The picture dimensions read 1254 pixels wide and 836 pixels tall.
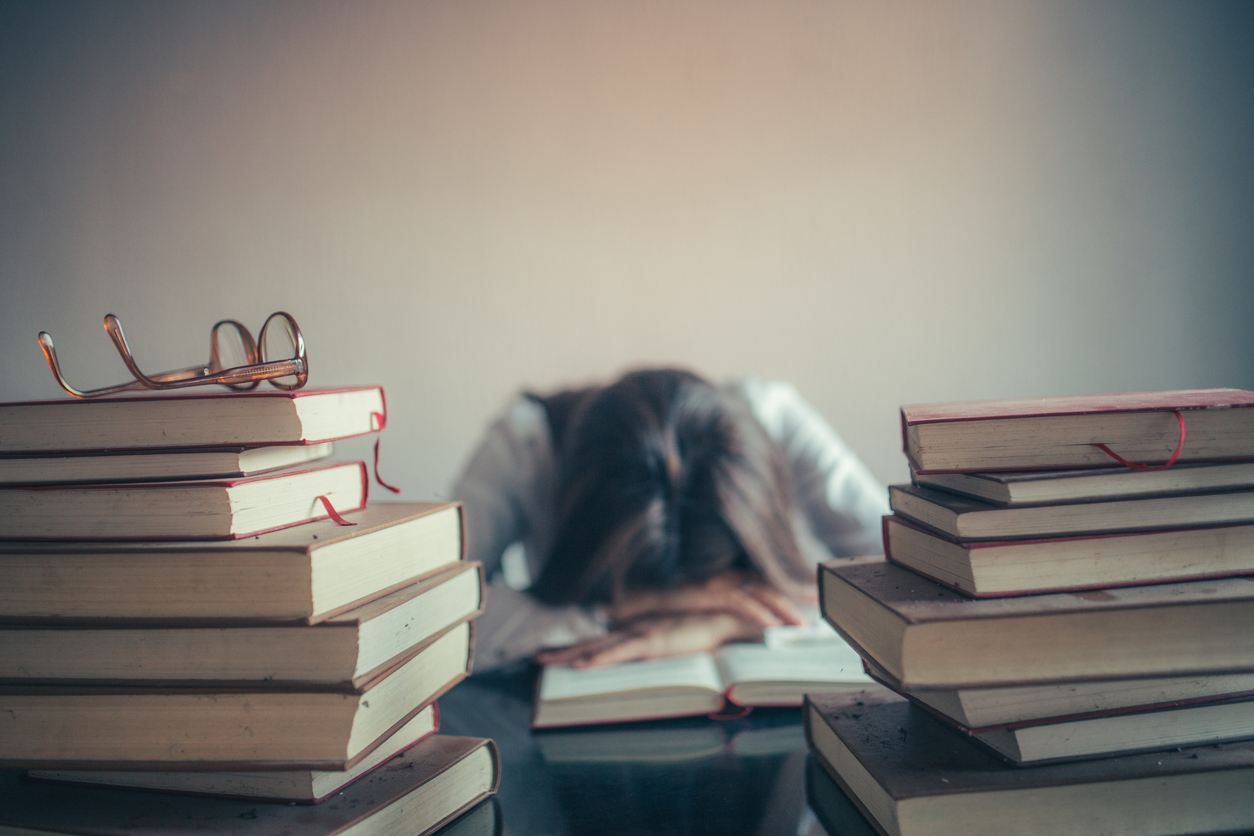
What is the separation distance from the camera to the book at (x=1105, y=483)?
0.44 meters

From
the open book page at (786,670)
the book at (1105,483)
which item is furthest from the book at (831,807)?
the book at (1105,483)

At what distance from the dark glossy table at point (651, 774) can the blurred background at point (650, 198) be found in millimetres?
1257

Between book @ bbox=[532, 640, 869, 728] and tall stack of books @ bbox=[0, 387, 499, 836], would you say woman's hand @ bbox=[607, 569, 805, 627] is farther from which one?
tall stack of books @ bbox=[0, 387, 499, 836]

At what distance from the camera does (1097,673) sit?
41 centimetres

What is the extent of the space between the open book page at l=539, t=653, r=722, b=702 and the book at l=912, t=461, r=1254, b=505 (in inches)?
14.4

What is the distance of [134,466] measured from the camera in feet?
1.56

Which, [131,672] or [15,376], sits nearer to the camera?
[131,672]

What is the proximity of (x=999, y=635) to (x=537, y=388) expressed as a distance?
1.53 metres

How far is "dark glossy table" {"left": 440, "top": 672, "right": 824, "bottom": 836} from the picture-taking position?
1.67ft

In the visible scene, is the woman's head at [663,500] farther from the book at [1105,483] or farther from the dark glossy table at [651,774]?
the book at [1105,483]

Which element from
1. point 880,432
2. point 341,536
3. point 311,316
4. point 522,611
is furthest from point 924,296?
point 341,536

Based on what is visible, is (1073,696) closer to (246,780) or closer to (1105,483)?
(1105,483)

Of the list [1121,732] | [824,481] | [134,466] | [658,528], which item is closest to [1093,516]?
[1121,732]

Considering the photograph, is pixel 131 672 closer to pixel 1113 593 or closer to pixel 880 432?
pixel 1113 593
